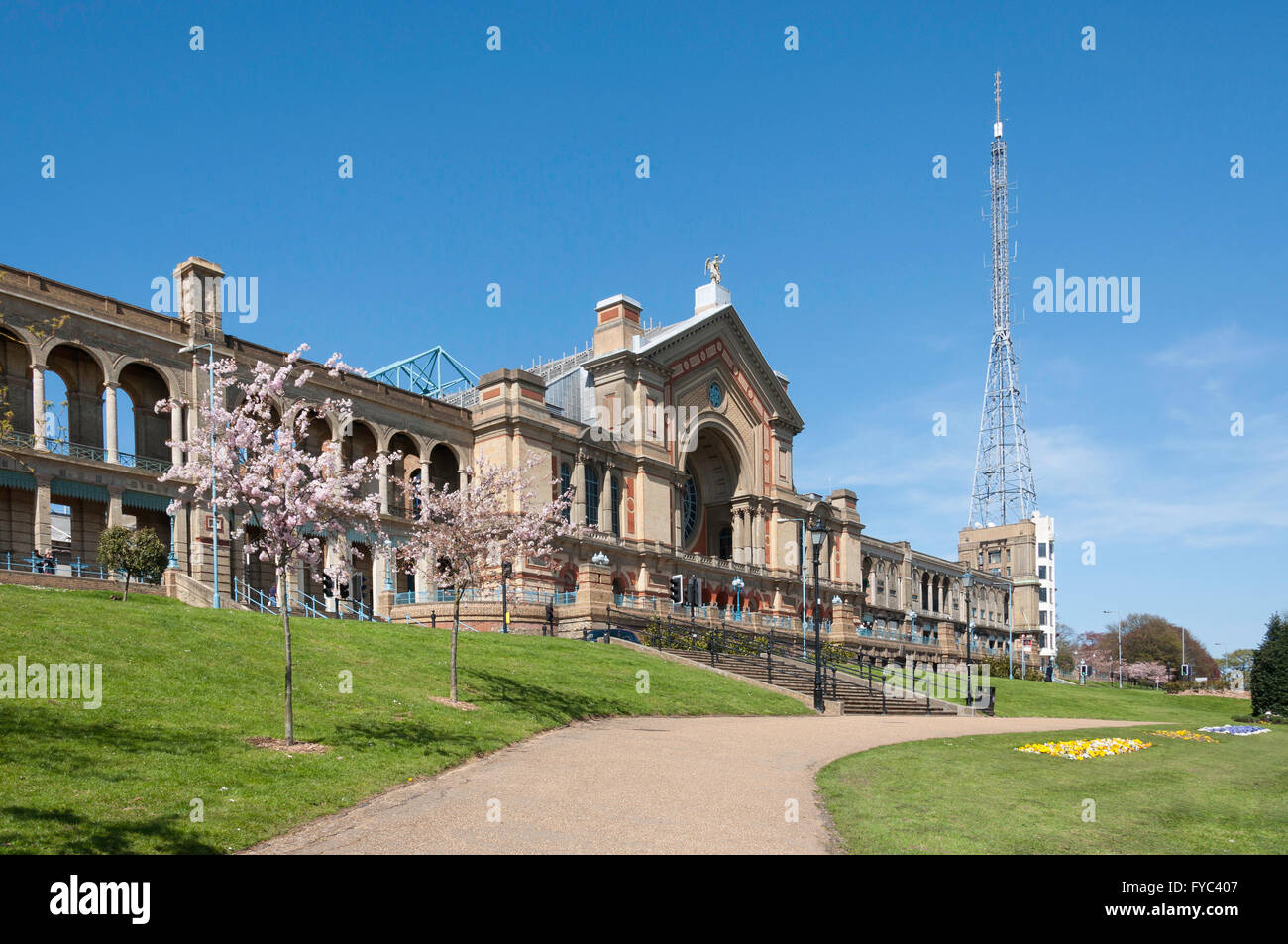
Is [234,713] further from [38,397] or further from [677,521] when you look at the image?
[677,521]

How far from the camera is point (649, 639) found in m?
37.2

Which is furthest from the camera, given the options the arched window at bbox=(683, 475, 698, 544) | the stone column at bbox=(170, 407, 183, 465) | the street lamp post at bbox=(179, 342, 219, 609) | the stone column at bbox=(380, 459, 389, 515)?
the arched window at bbox=(683, 475, 698, 544)

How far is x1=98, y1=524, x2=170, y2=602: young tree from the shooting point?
29.3 meters

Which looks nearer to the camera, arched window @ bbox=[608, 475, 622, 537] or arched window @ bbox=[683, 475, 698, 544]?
arched window @ bbox=[608, 475, 622, 537]

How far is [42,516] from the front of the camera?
3581 cm

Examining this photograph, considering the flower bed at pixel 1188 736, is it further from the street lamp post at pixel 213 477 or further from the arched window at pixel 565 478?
the arched window at pixel 565 478

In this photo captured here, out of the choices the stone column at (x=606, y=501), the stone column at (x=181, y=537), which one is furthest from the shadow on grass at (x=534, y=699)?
the stone column at (x=606, y=501)

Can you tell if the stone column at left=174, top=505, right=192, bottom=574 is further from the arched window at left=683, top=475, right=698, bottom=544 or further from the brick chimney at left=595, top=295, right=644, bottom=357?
the arched window at left=683, top=475, right=698, bottom=544

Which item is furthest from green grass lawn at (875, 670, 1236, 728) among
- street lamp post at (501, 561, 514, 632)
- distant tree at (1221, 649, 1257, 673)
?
distant tree at (1221, 649, 1257, 673)

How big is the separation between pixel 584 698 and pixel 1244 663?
133 m

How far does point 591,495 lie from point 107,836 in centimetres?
4735

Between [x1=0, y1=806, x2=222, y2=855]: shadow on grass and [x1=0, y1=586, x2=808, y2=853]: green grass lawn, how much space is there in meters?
0.03
